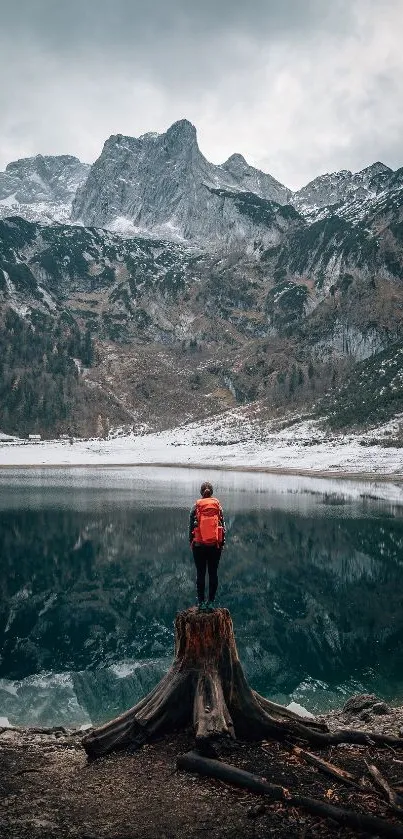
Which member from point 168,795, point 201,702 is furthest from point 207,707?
point 168,795

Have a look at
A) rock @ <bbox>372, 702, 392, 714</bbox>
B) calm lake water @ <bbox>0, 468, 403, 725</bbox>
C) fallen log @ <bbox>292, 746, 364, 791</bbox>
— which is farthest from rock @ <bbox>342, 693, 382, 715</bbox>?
fallen log @ <bbox>292, 746, 364, 791</bbox>

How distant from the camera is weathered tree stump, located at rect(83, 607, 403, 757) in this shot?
9.69 meters

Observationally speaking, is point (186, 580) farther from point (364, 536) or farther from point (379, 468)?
point (379, 468)

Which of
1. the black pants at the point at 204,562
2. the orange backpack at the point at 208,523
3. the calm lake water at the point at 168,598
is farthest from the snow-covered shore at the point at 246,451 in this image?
the orange backpack at the point at 208,523

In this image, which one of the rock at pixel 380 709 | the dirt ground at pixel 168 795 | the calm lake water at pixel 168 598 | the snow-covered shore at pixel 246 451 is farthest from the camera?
the snow-covered shore at pixel 246 451

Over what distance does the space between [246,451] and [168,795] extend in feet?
409

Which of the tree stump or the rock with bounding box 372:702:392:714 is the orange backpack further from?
the rock with bounding box 372:702:392:714

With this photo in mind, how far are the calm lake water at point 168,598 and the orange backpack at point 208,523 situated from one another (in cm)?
830

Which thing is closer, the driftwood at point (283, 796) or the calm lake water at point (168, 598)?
the driftwood at point (283, 796)

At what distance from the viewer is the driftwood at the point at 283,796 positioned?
6.68 m

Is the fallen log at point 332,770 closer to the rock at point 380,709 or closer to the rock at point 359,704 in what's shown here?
the rock at point 380,709

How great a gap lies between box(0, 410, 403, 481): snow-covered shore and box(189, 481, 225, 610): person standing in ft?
270

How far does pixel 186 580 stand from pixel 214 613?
23312 millimetres

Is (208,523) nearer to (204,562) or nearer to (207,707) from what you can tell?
(204,562)
